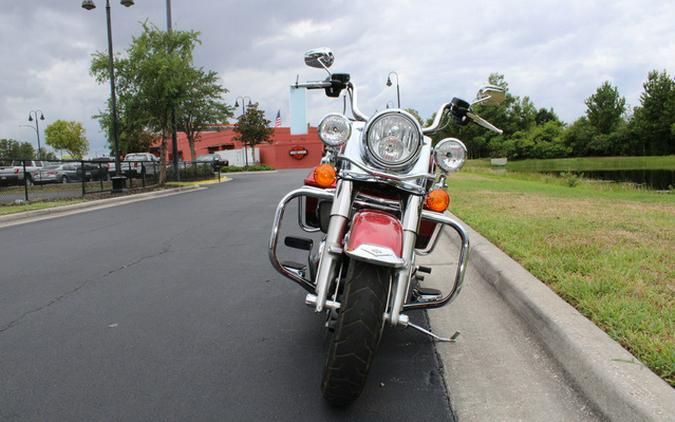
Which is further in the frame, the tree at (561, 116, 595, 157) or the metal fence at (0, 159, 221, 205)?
the tree at (561, 116, 595, 157)

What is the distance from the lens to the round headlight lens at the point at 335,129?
311 centimetres

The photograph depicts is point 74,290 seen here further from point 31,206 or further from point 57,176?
point 57,176

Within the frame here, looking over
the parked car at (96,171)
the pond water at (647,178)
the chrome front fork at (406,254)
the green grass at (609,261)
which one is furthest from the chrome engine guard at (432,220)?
Result: the pond water at (647,178)

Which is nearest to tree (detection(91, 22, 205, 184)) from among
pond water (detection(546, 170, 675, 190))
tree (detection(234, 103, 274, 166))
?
pond water (detection(546, 170, 675, 190))

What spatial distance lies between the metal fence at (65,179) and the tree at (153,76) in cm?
110

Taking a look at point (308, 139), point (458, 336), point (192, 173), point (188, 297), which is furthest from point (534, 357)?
point (308, 139)

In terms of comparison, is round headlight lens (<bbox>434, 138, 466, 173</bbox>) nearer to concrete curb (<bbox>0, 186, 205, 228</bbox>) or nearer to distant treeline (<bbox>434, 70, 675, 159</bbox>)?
concrete curb (<bbox>0, 186, 205, 228</bbox>)

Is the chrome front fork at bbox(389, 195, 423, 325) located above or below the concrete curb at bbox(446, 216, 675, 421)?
above

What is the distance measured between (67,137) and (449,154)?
77477 mm

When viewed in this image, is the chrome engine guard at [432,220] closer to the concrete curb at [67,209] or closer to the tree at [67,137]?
the concrete curb at [67,209]

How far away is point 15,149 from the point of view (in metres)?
81.2

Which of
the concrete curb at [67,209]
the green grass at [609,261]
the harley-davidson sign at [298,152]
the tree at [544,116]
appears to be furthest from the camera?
the tree at [544,116]

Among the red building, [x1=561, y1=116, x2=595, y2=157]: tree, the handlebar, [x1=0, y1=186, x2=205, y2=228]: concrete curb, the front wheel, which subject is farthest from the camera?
[x1=561, y1=116, x2=595, y2=157]: tree

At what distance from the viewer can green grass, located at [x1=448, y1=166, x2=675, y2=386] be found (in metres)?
2.95
